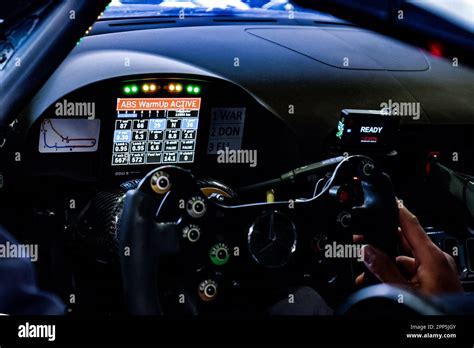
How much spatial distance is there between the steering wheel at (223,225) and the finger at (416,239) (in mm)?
19

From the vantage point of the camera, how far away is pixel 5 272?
161 cm

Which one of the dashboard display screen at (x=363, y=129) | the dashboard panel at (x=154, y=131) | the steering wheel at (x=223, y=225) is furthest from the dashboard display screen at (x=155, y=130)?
the steering wheel at (x=223, y=225)

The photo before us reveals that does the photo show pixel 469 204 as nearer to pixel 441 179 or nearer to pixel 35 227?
pixel 441 179

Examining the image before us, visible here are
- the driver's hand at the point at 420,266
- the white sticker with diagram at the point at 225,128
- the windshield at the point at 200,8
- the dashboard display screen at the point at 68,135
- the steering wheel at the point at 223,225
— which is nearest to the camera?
the steering wheel at the point at 223,225

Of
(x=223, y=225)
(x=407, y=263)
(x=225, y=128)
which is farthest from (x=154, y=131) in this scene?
(x=407, y=263)

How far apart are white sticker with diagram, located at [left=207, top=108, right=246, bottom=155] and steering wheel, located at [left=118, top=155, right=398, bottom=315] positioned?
3.95 ft

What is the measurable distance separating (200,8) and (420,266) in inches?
69.9

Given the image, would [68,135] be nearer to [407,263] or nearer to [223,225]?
[223,225]

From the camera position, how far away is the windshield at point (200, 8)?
3.02 metres

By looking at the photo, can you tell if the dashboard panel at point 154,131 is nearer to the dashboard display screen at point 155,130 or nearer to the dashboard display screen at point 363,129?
the dashboard display screen at point 155,130

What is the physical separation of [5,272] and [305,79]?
1.65 metres

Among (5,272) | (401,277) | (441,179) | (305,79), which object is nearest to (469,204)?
(441,179)

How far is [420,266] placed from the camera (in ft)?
5.32

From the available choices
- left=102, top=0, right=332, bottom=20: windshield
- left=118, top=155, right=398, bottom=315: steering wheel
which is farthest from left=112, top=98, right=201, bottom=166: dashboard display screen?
left=118, top=155, right=398, bottom=315: steering wheel
